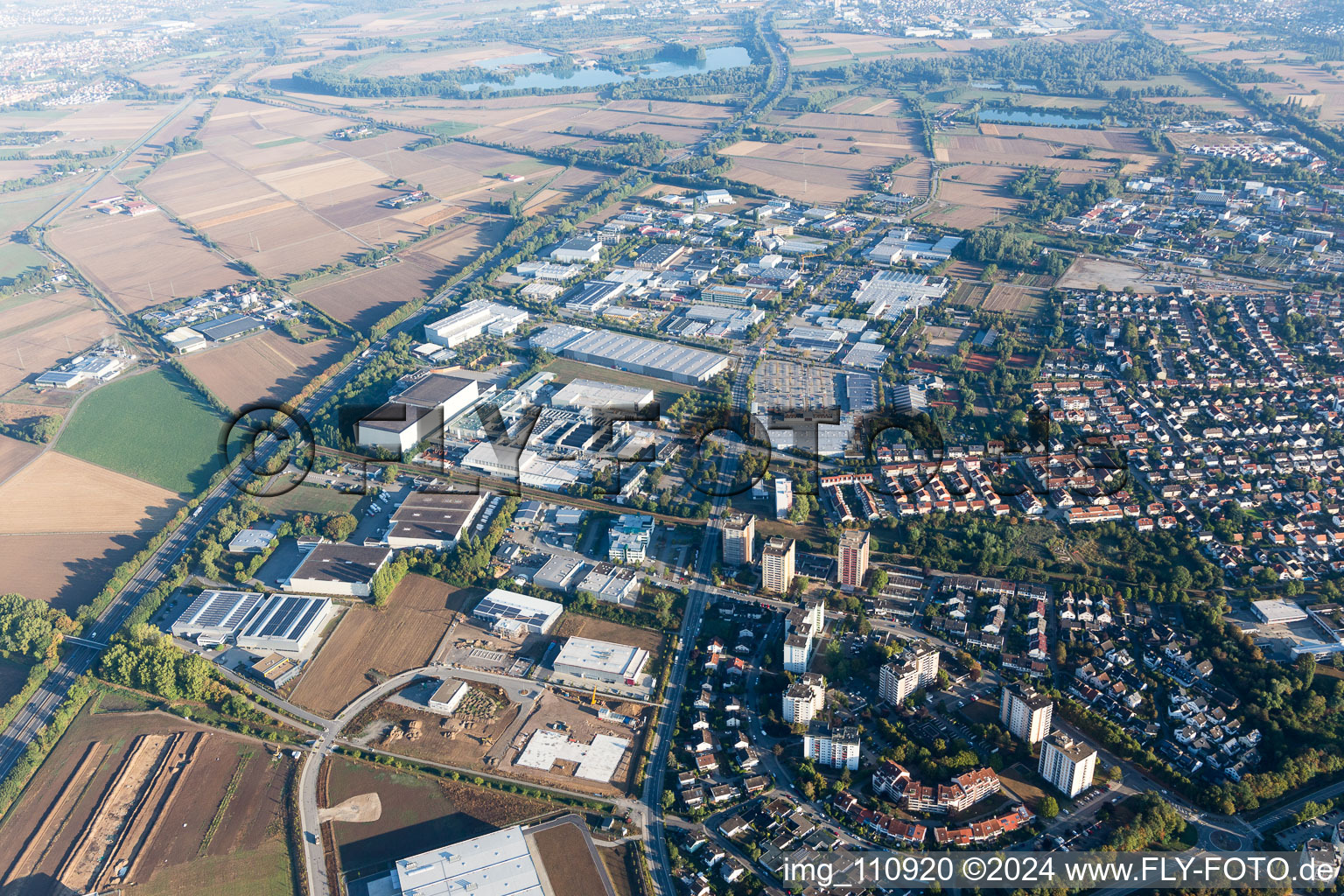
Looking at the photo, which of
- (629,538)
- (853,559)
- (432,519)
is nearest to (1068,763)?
(853,559)

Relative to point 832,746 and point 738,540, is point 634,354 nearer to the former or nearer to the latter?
point 738,540

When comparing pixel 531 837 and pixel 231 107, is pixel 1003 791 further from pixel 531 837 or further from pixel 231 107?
pixel 231 107

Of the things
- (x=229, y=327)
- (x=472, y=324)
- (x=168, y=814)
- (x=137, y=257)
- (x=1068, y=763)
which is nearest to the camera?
(x=1068, y=763)

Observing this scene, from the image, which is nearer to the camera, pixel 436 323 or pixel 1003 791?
pixel 1003 791

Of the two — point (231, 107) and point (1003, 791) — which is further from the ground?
point (231, 107)

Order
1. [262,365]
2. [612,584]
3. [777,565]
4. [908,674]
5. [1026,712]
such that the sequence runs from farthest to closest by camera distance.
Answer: [262,365]
[612,584]
[777,565]
[908,674]
[1026,712]

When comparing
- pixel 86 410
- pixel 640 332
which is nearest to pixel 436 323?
pixel 640 332

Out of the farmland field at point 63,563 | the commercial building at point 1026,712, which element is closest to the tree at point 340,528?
the farmland field at point 63,563
